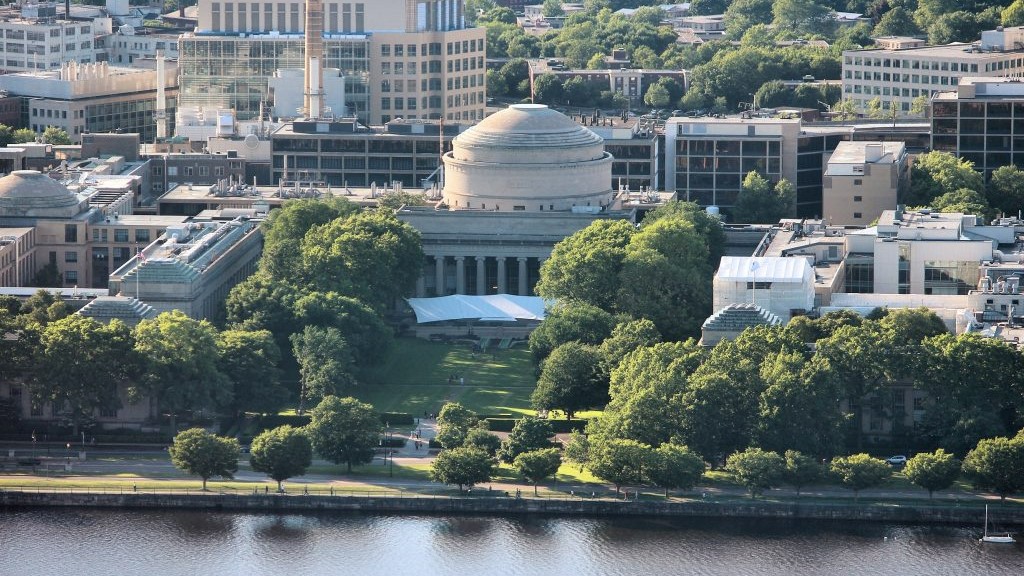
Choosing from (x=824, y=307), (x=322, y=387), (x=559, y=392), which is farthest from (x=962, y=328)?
(x=322, y=387)

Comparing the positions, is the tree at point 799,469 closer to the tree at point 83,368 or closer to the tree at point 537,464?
the tree at point 537,464

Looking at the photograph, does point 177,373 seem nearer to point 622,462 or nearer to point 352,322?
point 352,322

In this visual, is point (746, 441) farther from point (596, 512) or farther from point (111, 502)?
point (111, 502)

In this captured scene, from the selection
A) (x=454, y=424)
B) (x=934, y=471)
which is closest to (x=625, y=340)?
(x=454, y=424)

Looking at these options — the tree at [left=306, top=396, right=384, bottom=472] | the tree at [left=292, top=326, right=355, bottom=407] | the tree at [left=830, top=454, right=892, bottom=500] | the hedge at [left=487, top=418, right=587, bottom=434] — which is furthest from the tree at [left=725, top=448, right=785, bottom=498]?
the tree at [left=292, top=326, right=355, bottom=407]

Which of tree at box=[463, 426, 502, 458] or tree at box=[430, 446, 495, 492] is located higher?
tree at box=[463, 426, 502, 458]

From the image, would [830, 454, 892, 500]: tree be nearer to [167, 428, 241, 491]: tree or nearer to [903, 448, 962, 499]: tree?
[903, 448, 962, 499]: tree

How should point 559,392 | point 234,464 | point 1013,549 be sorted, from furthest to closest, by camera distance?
point 559,392 → point 234,464 → point 1013,549
